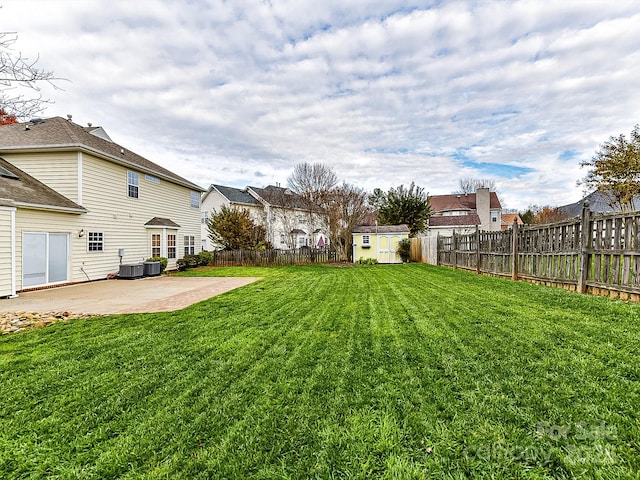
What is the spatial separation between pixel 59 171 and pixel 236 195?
1864 centimetres

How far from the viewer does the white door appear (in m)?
10.0

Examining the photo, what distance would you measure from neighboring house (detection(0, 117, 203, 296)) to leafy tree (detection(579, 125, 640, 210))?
78.4 feet

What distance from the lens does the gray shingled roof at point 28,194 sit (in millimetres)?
9461

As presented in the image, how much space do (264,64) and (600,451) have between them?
14.3 metres

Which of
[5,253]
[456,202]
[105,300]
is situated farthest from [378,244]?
[456,202]

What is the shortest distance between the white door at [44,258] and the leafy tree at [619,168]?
25.9 m

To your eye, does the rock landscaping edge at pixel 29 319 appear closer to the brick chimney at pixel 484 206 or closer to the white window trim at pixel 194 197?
the white window trim at pixel 194 197

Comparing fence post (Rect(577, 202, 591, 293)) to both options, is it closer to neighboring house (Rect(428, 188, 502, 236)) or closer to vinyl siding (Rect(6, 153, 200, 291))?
vinyl siding (Rect(6, 153, 200, 291))

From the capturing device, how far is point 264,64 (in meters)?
12.6

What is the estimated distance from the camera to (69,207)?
Answer: 11.3 m

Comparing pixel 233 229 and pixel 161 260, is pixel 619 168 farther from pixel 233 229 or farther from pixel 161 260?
pixel 161 260

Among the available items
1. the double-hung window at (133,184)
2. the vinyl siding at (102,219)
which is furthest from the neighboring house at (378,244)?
the double-hung window at (133,184)

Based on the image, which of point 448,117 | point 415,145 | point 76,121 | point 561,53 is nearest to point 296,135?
point 415,145

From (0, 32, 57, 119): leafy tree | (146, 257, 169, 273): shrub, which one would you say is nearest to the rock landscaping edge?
(0, 32, 57, 119): leafy tree
